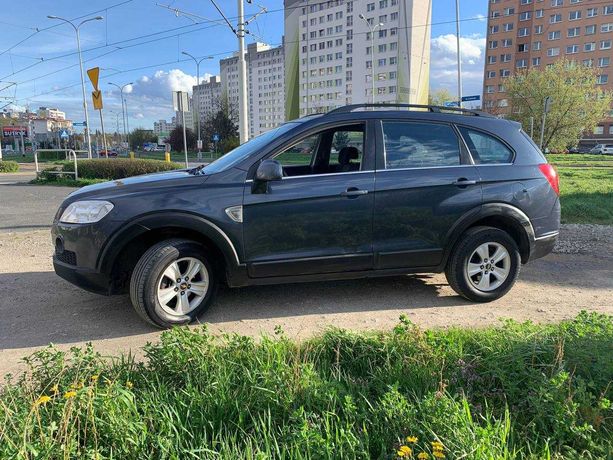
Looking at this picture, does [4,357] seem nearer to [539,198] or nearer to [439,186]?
[439,186]

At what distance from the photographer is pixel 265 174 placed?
12.9 ft

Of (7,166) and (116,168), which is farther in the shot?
(7,166)

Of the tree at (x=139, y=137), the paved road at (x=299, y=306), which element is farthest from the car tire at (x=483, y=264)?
the tree at (x=139, y=137)

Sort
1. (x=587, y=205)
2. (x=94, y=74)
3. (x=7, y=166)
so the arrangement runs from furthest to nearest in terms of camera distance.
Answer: (x=7, y=166), (x=94, y=74), (x=587, y=205)

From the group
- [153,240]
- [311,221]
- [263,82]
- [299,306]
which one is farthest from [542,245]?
[263,82]

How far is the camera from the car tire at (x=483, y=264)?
4.52 metres

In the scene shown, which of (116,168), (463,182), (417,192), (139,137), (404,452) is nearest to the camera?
(404,452)

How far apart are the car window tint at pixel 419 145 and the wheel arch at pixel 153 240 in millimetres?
1727

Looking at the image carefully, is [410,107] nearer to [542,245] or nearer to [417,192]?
[417,192]

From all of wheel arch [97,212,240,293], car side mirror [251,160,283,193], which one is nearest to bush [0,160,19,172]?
wheel arch [97,212,240,293]

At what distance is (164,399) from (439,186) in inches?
122

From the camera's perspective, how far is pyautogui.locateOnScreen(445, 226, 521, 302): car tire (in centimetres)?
452

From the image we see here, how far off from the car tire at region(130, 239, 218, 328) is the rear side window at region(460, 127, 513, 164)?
112 inches

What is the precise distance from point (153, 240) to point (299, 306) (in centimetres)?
152
